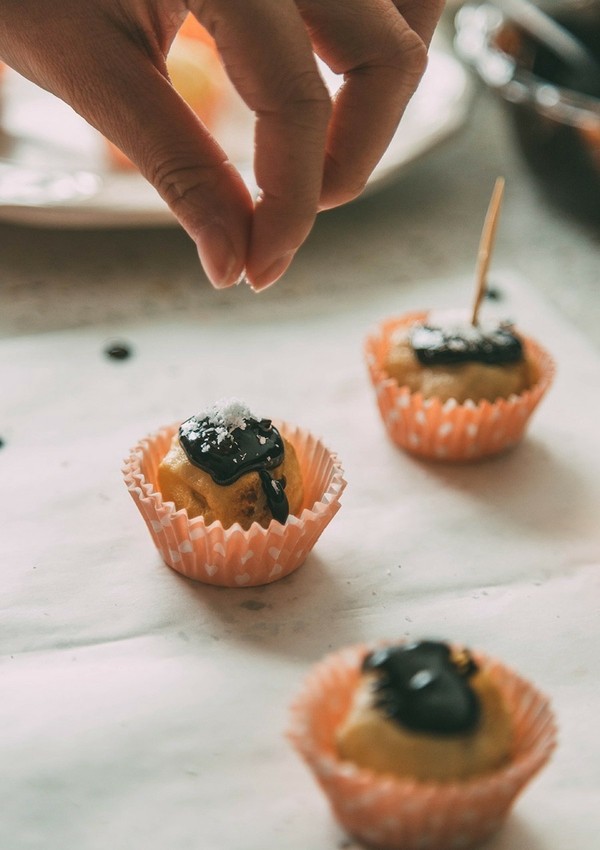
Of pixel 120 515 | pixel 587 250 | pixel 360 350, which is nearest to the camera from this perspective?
pixel 120 515

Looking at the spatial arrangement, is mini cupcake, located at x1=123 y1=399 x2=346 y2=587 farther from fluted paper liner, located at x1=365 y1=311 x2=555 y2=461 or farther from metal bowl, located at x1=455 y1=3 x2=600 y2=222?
metal bowl, located at x1=455 y1=3 x2=600 y2=222

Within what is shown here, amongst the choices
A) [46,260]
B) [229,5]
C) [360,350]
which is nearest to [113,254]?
[46,260]

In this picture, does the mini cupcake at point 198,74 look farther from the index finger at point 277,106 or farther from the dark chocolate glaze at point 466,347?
the index finger at point 277,106

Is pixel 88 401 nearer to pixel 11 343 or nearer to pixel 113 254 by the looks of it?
pixel 11 343

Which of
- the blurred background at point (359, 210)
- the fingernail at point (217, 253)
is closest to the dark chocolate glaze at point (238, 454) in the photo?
the fingernail at point (217, 253)

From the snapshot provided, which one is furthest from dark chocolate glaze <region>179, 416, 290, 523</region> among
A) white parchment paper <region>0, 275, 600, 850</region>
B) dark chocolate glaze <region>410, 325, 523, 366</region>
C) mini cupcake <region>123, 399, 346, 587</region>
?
dark chocolate glaze <region>410, 325, 523, 366</region>

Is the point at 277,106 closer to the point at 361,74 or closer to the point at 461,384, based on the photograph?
the point at 361,74

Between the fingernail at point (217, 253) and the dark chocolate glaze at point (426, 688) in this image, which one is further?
the fingernail at point (217, 253)
